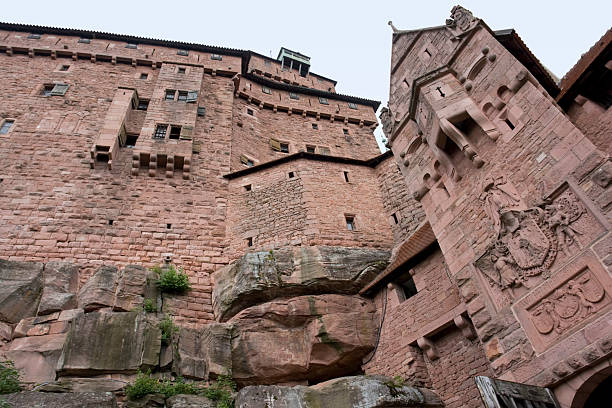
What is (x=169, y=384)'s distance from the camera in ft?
27.2

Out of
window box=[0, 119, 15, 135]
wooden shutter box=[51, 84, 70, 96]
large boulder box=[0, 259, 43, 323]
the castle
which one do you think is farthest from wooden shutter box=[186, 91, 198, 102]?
large boulder box=[0, 259, 43, 323]

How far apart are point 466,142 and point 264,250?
7011mm

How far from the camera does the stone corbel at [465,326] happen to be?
8.15 m

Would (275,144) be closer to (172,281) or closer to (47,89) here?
(172,281)

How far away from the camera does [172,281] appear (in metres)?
11.1

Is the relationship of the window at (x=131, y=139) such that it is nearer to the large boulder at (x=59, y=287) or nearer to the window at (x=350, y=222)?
the large boulder at (x=59, y=287)

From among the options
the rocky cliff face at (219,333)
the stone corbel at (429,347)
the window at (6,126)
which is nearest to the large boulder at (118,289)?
the rocky cliff face at (219,333)

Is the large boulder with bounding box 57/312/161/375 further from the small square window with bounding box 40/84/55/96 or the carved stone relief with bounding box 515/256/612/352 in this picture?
the small square window with bounding box 40/84/55/96

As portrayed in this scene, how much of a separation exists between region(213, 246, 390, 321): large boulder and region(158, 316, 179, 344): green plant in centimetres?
144

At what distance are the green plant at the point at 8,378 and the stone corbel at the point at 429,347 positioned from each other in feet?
27.8

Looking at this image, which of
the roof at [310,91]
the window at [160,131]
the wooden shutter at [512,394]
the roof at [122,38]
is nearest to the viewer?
the wooden shutter at [512,394]

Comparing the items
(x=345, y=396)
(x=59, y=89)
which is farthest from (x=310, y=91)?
(x=345, y=396)

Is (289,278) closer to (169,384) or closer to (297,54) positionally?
(169,384)

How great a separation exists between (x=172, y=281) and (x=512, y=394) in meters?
8.96
